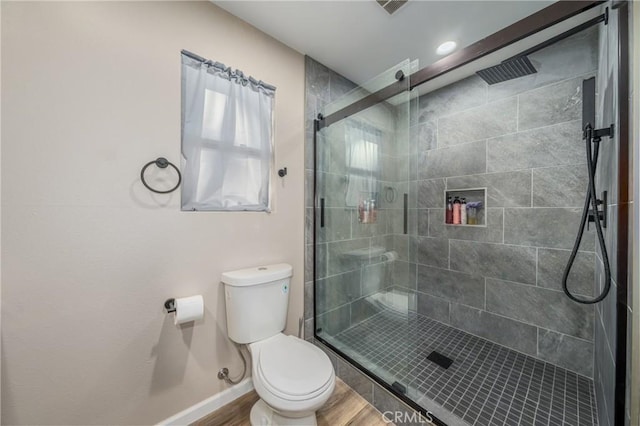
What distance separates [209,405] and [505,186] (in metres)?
2.62

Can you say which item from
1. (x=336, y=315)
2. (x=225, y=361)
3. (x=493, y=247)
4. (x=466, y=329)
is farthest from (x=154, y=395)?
(x=493, y=247)

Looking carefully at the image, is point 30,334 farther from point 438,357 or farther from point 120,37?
point 438,357

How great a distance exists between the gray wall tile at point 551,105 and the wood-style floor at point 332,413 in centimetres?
231

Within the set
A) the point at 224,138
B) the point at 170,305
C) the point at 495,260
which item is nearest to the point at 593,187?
the point at 495,260

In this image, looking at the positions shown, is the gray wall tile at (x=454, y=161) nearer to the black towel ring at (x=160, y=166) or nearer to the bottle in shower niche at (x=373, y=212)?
the bottle in shower niche at (x=373, y=212)

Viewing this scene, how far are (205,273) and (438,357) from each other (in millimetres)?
1792

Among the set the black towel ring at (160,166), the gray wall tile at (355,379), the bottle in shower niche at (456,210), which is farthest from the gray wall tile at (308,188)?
the bottle in shower niche at (456,210)

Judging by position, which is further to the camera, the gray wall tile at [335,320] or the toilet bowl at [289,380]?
the gray wall tile at [335,320]

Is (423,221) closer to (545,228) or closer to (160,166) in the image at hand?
(545,228)

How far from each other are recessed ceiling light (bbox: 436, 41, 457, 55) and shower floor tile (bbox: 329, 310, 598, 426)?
1.94 m

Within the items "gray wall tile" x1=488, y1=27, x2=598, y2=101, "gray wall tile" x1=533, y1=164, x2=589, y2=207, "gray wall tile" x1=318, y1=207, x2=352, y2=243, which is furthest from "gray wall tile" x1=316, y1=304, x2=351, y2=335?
"gray wall tile" x1=488, y1=27, x2=598, y2=101

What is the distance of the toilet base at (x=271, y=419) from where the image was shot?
1181 mm

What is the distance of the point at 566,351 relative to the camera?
63.4 inches

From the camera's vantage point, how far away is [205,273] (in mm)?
1347
